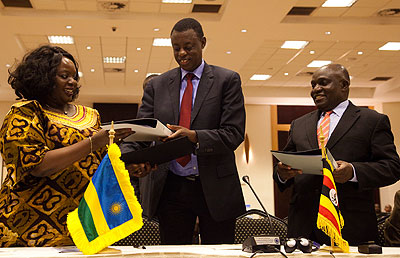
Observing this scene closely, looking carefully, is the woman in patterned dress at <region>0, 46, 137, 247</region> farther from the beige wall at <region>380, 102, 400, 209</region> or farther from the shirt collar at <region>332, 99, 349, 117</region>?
the beige wall at <region>380, 102, 400, 209</region>

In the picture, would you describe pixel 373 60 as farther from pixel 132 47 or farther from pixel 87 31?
pixel 87 31

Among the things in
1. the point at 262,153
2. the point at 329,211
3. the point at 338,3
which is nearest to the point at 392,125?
the point at 262,153

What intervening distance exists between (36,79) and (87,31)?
8.18 metres

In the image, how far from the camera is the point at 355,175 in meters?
2.55

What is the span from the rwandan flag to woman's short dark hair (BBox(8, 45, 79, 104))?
0.69 metres

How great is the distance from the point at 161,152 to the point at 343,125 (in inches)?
46.8

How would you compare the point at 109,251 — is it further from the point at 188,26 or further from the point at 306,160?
the point at 188,26

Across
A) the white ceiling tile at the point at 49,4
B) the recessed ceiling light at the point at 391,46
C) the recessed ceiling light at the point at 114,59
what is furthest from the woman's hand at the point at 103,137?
the recessed ceiling light at the point at 391,46

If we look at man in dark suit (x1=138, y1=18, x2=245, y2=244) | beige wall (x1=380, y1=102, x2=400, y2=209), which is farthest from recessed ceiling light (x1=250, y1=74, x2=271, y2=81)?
man in dark suit (x1=138, y1=18, x2=245, y2=244)

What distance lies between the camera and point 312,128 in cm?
293

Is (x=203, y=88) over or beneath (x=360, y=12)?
beneath

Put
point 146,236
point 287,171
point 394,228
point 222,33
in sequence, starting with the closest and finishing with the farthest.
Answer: point 287,171, point 394,228, point 146,236, point 222,33

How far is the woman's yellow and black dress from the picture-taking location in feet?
A: 6.89

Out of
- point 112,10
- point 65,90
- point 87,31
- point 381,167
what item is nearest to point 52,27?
point 87,31
